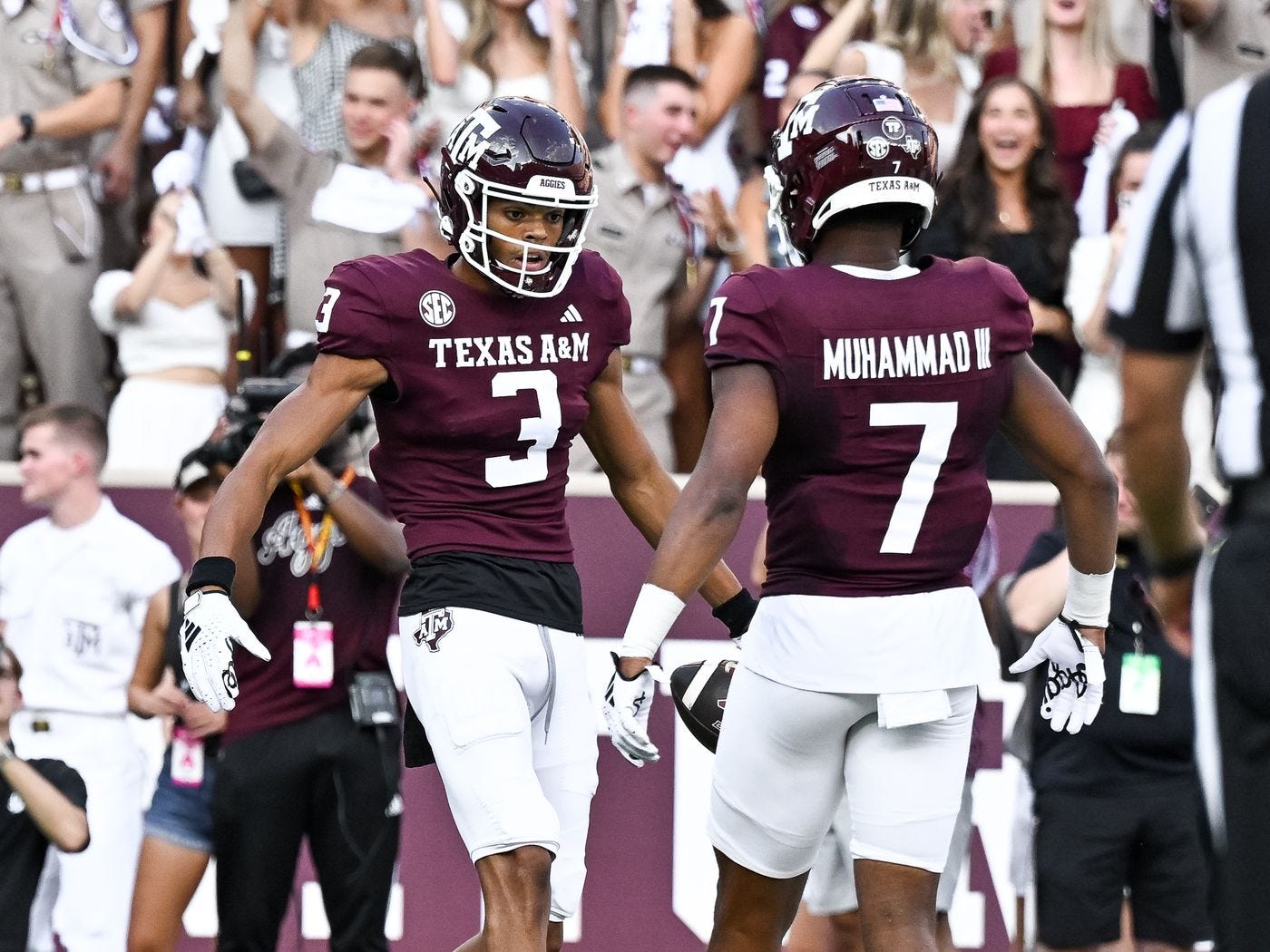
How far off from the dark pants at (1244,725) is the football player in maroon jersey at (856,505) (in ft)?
3.87

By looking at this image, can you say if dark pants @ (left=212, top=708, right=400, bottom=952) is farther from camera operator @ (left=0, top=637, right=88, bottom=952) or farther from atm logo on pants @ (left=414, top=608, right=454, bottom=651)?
atm logo on pants @ (left=414, top=608, right=454, bottom=651)

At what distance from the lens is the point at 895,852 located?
430 cm

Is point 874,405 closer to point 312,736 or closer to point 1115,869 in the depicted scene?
point 1115,869

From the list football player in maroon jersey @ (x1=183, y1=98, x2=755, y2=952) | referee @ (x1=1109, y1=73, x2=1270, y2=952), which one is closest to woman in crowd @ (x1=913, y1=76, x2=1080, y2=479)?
football player in maroon jersey @ (x1=183, y1=98, x2=755, y2=952)

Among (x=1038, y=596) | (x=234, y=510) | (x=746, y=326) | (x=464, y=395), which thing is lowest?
(x=1038, y=596)

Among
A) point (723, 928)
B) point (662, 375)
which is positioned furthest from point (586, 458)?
point (723, 928)

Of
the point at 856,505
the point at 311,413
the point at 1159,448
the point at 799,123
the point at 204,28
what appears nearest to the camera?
the point at 1159,448

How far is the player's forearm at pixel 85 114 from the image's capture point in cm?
820

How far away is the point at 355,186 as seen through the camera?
7996 millimetres

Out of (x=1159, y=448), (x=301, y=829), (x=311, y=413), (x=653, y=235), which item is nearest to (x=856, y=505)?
(x=1159, y=448)

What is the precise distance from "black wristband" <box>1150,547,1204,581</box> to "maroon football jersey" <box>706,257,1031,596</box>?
0.86 meters

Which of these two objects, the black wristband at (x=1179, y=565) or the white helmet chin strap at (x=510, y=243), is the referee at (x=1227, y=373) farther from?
the white helmet chin strap at (x=510, y=243)

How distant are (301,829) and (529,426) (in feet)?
6.52

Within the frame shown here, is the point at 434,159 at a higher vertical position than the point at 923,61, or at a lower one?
lower
